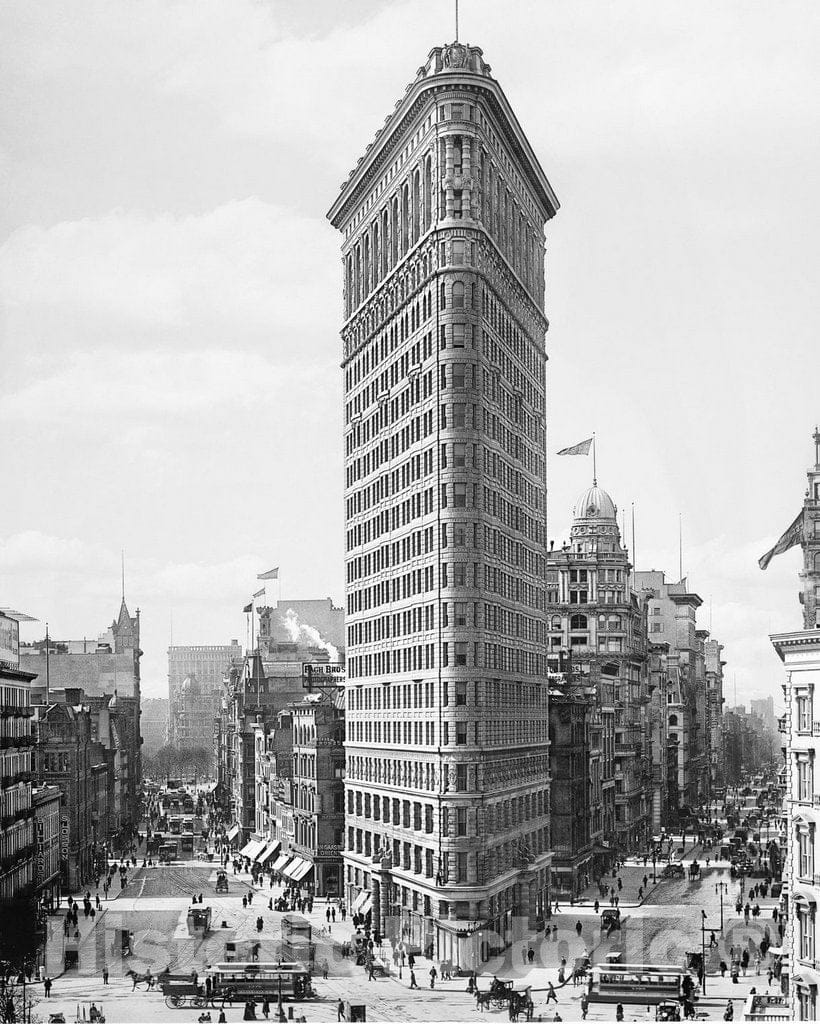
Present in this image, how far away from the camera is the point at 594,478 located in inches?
7096

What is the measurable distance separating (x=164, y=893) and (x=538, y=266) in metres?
56.5

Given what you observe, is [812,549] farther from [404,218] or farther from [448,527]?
[404,218]

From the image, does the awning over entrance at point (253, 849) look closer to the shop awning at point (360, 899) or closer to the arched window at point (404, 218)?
the shop awning at point (360, 899)

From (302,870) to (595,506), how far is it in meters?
65.0

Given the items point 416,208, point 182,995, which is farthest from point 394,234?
point 182,995

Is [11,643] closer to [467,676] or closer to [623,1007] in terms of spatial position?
[467,676]

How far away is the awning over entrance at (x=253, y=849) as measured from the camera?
14875cm

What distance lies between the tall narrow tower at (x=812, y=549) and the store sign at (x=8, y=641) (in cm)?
5190

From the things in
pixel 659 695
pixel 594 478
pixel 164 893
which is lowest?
pixel 164 893

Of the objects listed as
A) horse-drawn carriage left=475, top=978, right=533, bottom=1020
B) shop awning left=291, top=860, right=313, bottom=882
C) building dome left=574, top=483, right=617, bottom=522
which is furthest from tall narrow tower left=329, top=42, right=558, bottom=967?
building dome left=574, top=483, right=617, bottom=522

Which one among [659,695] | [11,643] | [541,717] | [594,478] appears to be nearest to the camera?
[11,643]

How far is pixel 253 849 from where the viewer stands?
151625 millimetres

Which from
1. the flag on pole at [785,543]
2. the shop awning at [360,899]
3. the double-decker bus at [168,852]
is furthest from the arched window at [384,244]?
the double-decker bus at [168,852]

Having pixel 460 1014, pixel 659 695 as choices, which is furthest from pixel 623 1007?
pixel 659 695
